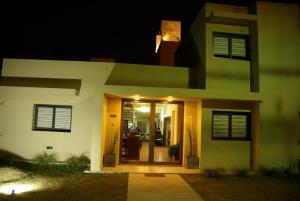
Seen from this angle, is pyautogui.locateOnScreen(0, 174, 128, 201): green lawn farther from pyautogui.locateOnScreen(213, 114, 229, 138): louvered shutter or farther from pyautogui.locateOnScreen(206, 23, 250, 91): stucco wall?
pyautogui.locateOnScreen(206, 23, 250, 91): stucco wall

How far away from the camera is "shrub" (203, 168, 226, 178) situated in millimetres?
9369

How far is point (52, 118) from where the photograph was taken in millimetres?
10773

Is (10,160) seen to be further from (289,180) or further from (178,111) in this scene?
(289,180)

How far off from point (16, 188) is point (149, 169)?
4.55 metres

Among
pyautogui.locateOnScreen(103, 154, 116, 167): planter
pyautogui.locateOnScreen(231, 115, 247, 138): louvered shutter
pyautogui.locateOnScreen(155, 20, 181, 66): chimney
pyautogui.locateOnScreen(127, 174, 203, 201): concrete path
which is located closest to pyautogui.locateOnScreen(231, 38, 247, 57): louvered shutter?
pyautogui.locateOnScreen(231, 115, 247, 138): louvered shutter

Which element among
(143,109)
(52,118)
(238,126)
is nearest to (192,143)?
(238,126)

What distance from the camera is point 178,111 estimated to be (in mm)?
11500

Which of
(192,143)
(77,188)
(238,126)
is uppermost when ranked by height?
(238,126)

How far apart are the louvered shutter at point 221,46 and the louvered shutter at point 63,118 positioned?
20.5 ft

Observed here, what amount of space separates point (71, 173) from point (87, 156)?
4.73ft

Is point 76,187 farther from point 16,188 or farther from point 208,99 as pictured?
point 208,99

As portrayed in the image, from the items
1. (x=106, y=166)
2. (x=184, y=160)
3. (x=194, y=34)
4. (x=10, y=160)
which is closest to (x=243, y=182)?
(x=184, y=160)

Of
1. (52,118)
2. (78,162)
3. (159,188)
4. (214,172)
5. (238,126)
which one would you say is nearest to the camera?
(159,188)

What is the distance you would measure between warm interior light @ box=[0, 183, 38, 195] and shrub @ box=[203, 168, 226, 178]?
5.53 meters
